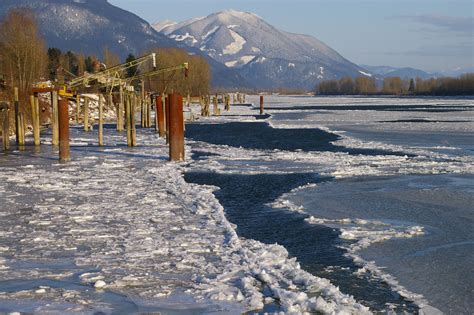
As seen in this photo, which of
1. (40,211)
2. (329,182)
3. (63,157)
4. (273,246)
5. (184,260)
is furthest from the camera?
(63,157)

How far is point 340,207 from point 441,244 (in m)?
3.49

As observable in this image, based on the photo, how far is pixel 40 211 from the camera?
13.1 meters

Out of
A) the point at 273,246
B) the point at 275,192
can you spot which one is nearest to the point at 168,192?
the point at 275,192

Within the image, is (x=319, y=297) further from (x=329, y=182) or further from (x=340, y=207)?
(x=329, y=182)

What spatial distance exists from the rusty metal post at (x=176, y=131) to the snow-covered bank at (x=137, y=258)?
6.33 meters

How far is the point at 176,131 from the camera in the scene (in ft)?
74.7

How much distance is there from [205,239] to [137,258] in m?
1.51

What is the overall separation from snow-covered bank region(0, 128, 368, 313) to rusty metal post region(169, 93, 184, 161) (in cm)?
633

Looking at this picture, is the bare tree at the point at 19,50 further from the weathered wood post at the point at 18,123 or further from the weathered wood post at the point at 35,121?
the weathered wood post at the point at 18,123

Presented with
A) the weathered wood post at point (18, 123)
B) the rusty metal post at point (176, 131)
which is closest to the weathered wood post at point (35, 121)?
the weathered wood post at point (18, 123)

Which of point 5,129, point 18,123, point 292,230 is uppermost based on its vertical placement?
point 18,123

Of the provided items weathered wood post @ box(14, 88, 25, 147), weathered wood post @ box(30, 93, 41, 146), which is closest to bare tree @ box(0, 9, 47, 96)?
weathered wood post @ box(30, 93, 41, 146)

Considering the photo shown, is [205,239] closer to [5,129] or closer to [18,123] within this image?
[5,129]

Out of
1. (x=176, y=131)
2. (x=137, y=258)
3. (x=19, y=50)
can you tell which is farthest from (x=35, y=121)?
(x=137, y=258)
